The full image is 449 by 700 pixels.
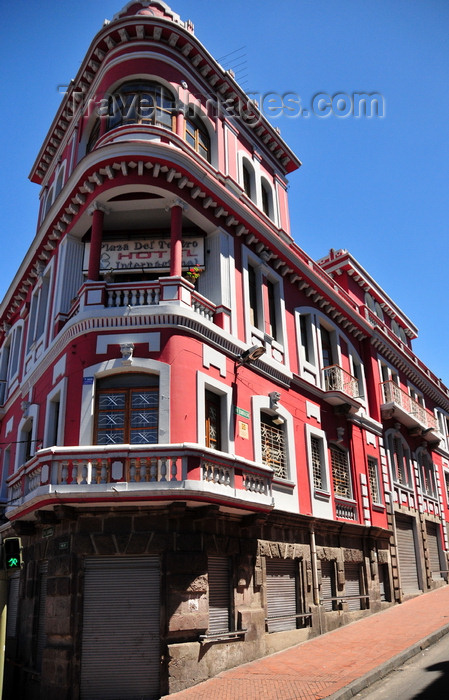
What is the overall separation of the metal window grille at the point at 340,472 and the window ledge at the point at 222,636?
6761 millimetres

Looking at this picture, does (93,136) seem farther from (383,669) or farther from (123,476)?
(383,669)

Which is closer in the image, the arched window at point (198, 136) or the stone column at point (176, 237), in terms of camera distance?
the stone column at point (176, 237)

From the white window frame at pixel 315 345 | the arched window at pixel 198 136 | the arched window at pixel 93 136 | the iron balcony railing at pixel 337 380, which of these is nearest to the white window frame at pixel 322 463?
the white window frame at pixel 315 345

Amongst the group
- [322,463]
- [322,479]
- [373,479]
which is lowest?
[322,479]

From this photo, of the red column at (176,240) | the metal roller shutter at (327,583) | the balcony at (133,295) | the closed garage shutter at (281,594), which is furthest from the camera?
the metal roller shutter at (327,583)

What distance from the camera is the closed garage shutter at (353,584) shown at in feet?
57.9

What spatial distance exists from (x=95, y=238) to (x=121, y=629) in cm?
887

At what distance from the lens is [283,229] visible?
19734 mm

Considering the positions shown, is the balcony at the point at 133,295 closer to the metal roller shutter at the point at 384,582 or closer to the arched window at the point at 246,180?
the arched window at the point at 246,180

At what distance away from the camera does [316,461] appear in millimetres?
17625

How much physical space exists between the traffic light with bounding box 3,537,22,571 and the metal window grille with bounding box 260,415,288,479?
7.58 metres

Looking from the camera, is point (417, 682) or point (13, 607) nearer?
point (417, 682)

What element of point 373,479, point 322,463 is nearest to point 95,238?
point 322,463

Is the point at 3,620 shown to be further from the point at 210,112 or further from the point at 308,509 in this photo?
the point at 210,112
